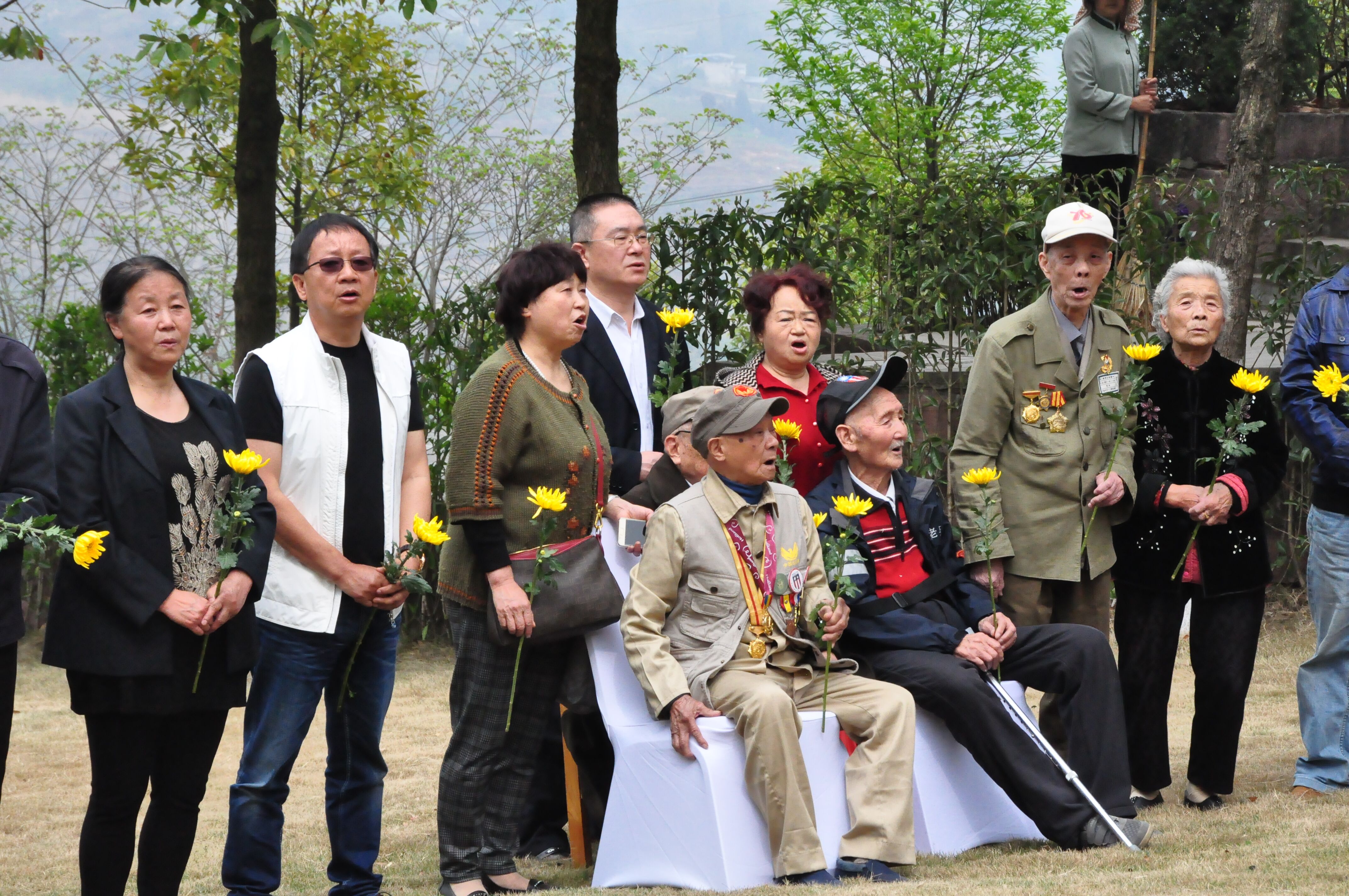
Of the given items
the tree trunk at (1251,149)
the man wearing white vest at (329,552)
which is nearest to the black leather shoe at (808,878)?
the man wearing white vest at (329,552)

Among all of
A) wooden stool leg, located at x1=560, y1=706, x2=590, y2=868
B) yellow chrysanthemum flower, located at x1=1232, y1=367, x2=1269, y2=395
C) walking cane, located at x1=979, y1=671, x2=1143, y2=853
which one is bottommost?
wooden stool leg, located at x1=560, y1=706, x2=590, y2=868

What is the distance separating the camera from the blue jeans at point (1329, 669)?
5016mm

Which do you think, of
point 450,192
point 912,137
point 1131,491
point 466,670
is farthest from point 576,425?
point 912,137

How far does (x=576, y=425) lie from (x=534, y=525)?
32 centimetres

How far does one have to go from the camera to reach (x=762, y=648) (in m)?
4.43

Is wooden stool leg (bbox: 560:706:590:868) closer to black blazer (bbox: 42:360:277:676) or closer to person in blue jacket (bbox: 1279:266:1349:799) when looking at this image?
black blazer (bbox: 42:360:277:676)

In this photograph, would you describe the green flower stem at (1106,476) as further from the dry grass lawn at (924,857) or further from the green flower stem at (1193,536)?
the dry grass lawn at (924,857)

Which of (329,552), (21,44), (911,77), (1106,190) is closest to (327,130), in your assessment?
(21,44)

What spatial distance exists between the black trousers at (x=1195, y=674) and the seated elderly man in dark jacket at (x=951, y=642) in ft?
1.39

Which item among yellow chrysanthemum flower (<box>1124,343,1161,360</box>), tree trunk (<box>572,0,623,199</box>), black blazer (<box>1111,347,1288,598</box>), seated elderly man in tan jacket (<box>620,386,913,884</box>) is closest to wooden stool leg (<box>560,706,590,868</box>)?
seated elderly man in tan jacket (<box>620,386,913,884</box>)

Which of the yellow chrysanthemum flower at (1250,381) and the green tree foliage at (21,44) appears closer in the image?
the yellow chrysanthemum flower at (1250,381)

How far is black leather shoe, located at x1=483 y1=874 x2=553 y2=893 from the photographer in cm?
437

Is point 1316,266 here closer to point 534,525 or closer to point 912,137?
point 534,525

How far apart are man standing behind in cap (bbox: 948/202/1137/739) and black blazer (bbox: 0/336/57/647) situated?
2.78 meters
